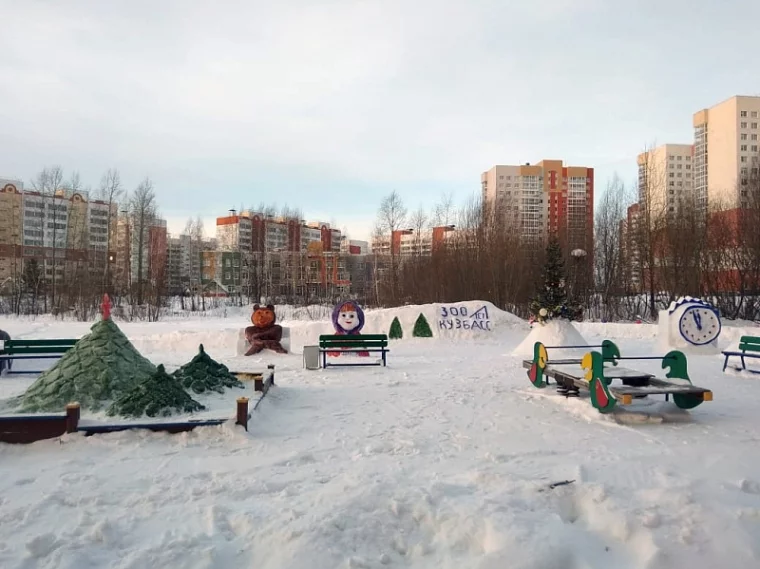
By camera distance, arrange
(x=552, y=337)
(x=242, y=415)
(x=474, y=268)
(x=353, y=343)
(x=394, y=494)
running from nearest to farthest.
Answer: (x=394, y=494), (x=242, y=415), (x=353, y=343), (x=552, y=337), (x=474, y=268)

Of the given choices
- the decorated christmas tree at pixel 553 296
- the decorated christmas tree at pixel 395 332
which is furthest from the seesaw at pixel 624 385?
the decorated christmas tree at pixel 395 332

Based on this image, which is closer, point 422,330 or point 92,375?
point 92,375

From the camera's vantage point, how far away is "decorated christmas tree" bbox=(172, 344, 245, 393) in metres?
8.49

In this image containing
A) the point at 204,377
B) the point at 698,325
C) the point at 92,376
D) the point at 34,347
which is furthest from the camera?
the point at 698,325

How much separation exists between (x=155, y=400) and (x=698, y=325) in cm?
Result: 1465

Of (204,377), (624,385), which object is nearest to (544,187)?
(624,385)

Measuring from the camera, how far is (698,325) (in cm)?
1555

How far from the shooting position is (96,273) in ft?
127

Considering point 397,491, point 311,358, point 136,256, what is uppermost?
point 136,256

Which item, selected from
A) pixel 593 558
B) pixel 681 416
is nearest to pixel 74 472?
pixel 593 558

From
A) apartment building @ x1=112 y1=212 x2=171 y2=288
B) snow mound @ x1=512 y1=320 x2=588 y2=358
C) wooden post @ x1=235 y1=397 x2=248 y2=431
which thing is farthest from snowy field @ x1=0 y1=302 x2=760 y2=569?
apartment building @ x1=112 y1=212 x2=171 y2=288

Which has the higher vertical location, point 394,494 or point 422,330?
point 422,330

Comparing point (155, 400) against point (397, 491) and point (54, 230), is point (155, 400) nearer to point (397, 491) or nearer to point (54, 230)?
point (397, 491)

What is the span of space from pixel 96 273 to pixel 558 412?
126ft
